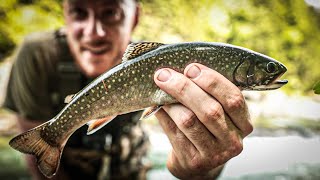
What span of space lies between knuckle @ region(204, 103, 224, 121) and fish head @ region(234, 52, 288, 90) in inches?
3.5

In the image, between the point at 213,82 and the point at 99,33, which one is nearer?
the point at 213,82

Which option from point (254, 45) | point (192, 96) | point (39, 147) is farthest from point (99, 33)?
point (192, 96)

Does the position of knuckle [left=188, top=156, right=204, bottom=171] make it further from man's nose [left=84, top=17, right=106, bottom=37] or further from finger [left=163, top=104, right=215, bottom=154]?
man's nose [left=84, top=17, right=106, bottom=37]

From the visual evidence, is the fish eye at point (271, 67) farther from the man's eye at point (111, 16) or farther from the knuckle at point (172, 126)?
the man's eye at point (111, 16)

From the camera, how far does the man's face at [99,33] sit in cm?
194

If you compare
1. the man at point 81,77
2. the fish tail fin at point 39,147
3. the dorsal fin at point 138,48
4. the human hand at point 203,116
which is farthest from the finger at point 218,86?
the man at point 81,77

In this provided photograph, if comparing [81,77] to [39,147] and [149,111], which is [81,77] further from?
[149,111]

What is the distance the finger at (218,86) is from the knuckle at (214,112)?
0.02 metres

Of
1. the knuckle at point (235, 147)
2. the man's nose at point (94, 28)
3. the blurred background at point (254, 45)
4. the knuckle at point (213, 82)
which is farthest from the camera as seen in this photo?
the blurred background at point (254, 45)

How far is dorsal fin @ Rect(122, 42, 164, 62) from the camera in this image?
3.11 ft

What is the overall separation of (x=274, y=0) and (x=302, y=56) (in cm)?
36

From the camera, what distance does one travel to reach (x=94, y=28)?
1.93 meters

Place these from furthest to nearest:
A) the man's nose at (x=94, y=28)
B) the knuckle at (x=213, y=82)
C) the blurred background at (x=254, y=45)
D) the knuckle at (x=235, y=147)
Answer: the blurred background at (x=254, y=45), the man's nose at (x=94, y=28), the knuckle at (x=235, y=147), the knuckle at (x=213, y=82)

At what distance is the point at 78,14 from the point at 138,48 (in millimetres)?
1172
